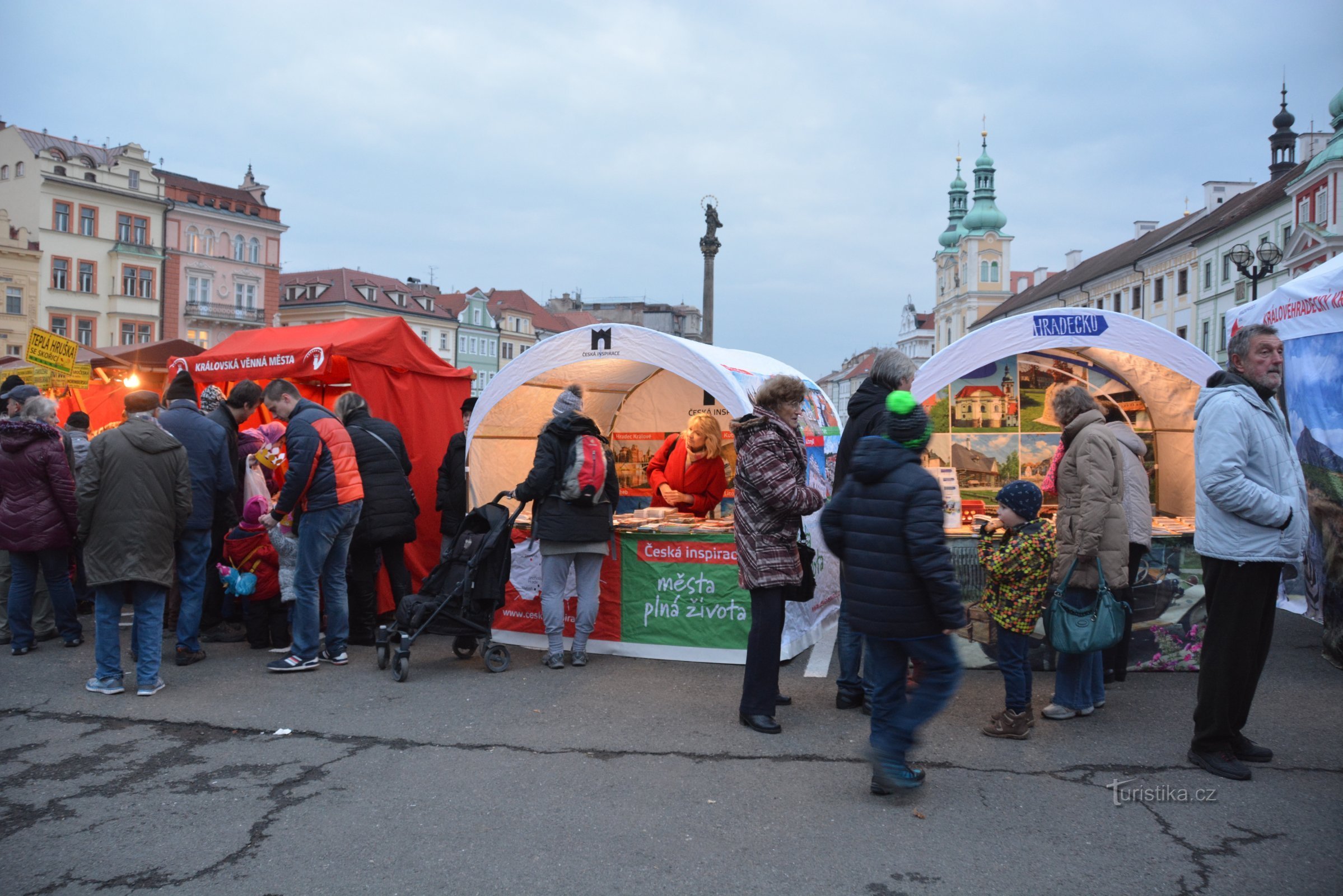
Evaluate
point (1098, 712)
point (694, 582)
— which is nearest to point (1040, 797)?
point (1098, 712)

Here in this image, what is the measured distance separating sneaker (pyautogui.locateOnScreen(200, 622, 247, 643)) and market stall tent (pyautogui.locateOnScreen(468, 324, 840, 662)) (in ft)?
6.96

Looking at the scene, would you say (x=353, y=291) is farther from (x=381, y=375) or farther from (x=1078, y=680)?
(x=1078, y=680)

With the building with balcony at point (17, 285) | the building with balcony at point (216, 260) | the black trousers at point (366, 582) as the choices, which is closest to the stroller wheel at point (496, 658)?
the black trousers at point (366, 582)

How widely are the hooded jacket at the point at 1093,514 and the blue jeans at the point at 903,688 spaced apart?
4.73 feet

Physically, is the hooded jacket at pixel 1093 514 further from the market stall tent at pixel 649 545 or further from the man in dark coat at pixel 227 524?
the man in dark coat at pixel 227 524

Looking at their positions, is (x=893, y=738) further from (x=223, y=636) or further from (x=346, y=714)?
(x=223, y=636)

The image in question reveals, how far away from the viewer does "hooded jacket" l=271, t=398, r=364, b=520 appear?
6180 millimetres

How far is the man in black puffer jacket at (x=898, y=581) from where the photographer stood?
12.9ft

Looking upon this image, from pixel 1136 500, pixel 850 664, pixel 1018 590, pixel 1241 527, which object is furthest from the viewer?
pixel 1136 500

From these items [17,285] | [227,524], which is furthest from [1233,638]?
[17,285]

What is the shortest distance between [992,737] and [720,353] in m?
4.01

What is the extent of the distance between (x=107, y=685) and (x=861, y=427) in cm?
496

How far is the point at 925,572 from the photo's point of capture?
12.8 ft

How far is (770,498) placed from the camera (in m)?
5.01
